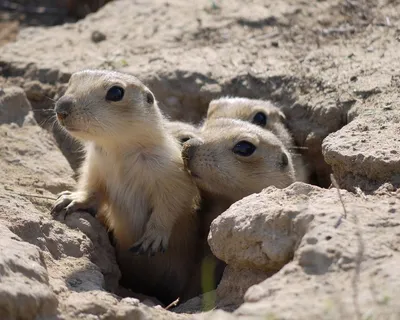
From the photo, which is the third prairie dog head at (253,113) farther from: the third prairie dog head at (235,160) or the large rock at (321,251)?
the large rock at (321,251)

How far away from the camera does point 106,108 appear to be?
7281 mm

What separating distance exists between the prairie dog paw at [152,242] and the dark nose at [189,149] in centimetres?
73

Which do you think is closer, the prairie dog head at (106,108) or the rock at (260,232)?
the rock at (260,232)

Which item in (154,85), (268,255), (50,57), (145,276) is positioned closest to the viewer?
(268,255)

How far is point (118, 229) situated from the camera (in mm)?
7883

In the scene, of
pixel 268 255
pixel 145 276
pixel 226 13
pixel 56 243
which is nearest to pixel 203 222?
pixel 145 276

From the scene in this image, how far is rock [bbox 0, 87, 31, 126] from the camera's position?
28.9 ft

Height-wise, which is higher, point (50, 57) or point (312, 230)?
point (312, 230)

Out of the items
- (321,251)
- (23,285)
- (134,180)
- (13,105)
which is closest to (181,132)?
(134,180)

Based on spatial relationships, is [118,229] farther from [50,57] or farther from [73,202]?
[50,57]

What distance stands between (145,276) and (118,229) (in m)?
0.61

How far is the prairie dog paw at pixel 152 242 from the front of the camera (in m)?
7.36

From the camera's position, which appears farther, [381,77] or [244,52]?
[244,52]

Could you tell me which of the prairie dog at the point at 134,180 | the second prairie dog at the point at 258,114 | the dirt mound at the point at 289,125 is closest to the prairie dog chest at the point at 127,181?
→ the prairie dog at the point at 134,180
